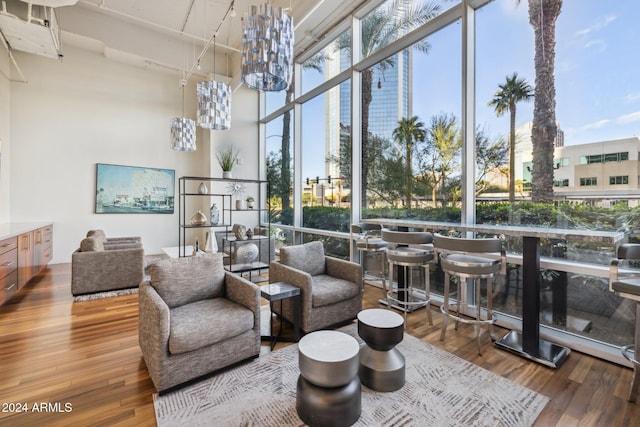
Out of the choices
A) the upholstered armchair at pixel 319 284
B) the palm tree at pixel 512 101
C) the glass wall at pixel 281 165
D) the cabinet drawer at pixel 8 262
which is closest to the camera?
the upholstered armchair at pixel 319 284

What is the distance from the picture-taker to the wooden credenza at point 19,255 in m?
3.38

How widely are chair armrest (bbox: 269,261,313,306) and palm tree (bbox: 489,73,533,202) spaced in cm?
247

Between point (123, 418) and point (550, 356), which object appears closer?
point (123, 418)

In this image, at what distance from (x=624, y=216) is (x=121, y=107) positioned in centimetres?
893

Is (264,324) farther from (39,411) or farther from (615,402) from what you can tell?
(615,402)

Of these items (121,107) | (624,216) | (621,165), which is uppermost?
(121,107)

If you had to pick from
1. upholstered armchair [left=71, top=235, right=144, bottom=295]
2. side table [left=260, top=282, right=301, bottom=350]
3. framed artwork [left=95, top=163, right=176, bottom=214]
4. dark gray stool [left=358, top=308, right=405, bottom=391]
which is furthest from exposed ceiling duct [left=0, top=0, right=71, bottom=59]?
dark gray stool [left=358, top=308, right=405, bottom=391]

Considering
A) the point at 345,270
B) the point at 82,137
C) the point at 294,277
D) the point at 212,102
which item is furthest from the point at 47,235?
the point at 345,270

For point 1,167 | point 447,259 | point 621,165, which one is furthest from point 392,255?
point 1,167

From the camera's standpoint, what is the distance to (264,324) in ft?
10.6

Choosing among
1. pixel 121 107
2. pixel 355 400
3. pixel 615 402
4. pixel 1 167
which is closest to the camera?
pixel 355 400

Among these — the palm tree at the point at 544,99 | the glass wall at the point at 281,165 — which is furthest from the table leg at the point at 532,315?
the glass wall at the point at 281,165

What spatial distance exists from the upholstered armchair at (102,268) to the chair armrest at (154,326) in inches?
97.4

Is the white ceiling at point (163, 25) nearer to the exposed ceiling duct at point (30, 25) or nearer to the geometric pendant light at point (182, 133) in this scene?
the exposed ceiling duct at point (30, 25)
